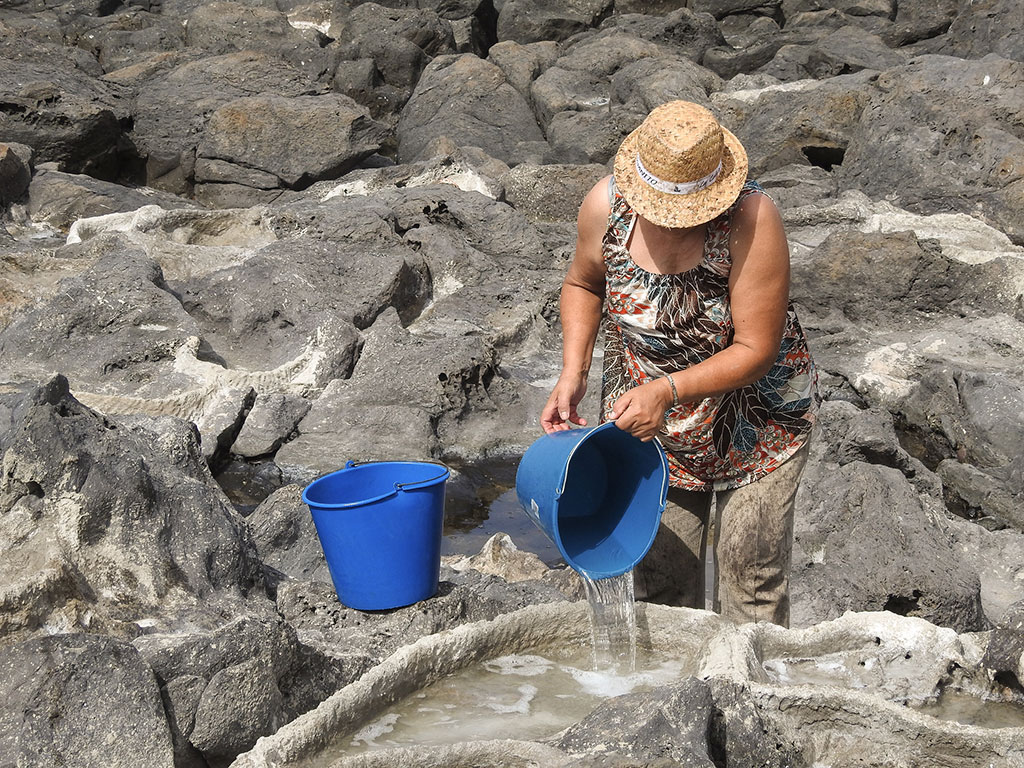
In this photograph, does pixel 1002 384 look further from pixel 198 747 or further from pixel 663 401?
pixel 198 747

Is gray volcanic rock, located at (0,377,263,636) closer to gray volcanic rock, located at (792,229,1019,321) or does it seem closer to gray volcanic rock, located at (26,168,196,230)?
gray volcanic rock, located at (792,229,1019,321)

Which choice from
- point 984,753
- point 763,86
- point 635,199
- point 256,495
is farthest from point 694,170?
point 763,86

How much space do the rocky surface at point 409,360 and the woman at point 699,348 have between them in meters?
0.22

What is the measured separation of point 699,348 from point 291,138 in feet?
37.0

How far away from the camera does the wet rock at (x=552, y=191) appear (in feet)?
36.2

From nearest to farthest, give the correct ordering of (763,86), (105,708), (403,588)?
(105,708) < (403,588) < (763,86)

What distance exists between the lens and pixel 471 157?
12.2 m

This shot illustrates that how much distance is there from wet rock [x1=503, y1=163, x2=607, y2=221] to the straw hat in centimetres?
864

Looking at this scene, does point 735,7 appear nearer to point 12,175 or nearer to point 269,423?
point 12,175

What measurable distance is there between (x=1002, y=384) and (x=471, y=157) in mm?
7369

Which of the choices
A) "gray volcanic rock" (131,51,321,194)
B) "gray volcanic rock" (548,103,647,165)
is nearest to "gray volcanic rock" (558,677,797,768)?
"gray volcanic rock" (548,103,647,165)

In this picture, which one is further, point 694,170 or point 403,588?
point 403,588

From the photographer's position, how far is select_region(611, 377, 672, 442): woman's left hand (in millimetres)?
2424

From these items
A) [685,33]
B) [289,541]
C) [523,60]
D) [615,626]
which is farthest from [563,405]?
[685,33]
